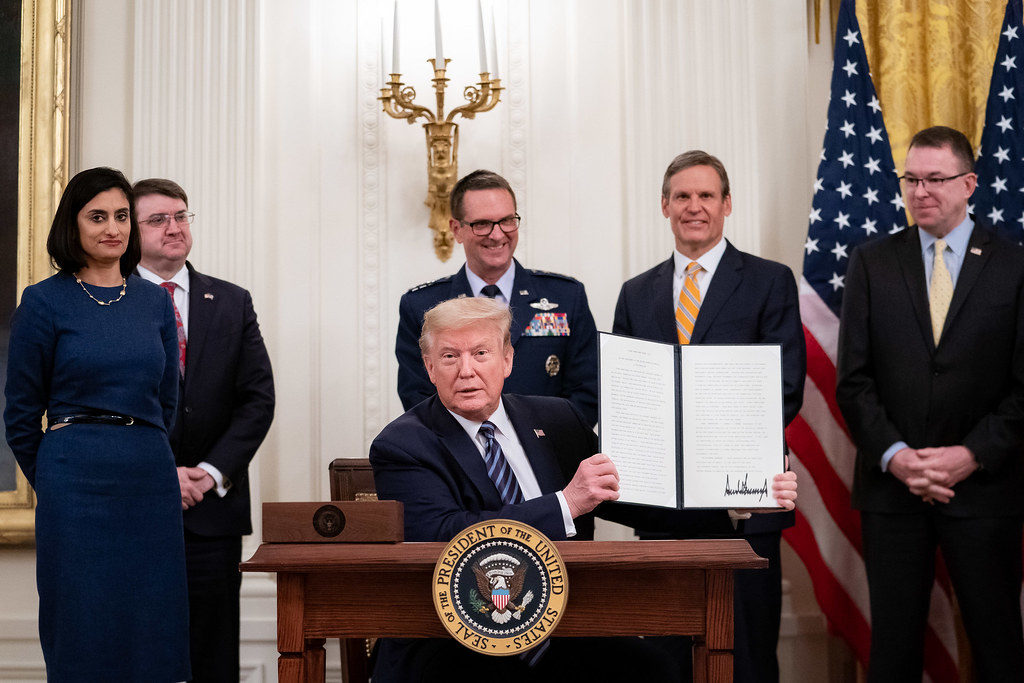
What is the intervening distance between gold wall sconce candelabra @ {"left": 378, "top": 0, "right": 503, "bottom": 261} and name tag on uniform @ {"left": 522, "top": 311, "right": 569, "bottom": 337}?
0.97 meters

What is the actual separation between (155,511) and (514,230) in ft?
5.03

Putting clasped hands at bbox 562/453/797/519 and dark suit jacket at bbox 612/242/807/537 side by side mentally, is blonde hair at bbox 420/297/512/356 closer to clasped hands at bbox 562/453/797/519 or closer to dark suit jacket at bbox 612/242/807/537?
clasped hands at bbox 562/453/797/519

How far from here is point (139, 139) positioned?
480 cm

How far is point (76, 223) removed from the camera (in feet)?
11.1

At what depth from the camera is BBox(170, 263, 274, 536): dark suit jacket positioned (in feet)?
12.8

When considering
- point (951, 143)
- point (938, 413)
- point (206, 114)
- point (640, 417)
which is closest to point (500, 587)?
point (640, 417)

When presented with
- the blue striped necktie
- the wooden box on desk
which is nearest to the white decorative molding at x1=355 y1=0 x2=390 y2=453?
the blue striped necktie

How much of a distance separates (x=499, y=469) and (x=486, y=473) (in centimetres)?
5

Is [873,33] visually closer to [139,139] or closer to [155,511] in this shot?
[139,139]

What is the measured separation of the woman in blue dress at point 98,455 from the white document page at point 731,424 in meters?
1.58

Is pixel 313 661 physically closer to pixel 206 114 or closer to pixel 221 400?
pixel 221 400

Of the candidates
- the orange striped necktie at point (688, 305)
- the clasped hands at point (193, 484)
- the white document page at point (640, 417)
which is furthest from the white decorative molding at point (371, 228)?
the white document page at point (640, 417)

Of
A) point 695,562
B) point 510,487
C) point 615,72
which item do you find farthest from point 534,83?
point 695,562

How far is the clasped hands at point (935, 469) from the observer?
148 inches
